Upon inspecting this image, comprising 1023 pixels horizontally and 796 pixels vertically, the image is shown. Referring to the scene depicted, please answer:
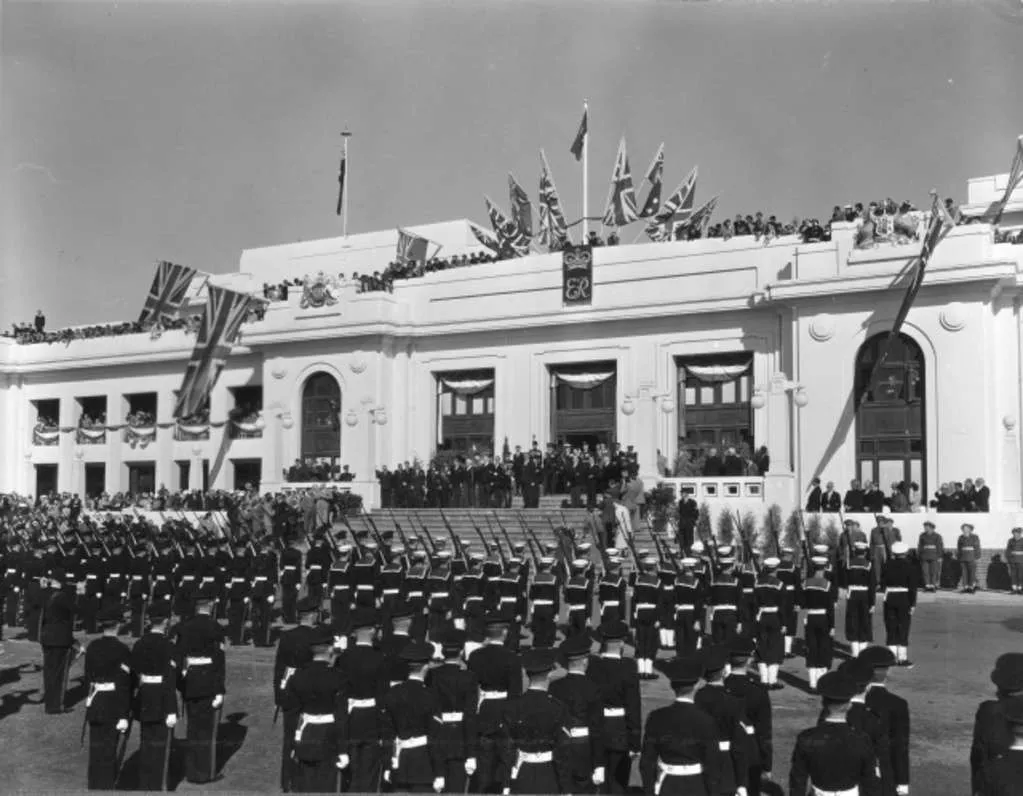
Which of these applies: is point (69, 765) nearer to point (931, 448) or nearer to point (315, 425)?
point (931, 448)

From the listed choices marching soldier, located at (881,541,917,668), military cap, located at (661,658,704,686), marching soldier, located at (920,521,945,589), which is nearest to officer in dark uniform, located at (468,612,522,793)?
military cap, located at (661,658,704,686)

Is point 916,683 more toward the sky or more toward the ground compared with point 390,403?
more toward the ground

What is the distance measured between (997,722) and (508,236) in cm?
2721

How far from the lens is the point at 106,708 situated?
29.7 ft

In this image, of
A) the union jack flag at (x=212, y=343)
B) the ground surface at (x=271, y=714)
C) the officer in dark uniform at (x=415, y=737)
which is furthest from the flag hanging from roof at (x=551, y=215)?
the officer in dark uniform at (x=415, y=737)

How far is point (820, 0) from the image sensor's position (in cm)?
960

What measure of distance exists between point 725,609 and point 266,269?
32.6 meters

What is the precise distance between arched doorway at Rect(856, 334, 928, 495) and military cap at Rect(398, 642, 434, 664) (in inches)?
751

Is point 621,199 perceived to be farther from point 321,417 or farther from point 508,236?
point 321,417

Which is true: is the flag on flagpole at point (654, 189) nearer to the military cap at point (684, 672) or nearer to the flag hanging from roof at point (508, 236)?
the flag hanging from roof at point (508, 236)

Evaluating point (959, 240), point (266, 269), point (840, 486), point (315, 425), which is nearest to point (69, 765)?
point (840, 486)

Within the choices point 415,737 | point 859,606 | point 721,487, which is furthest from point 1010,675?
point 721,487

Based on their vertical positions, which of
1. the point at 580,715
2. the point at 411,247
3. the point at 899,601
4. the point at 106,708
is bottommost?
the point at 106,708

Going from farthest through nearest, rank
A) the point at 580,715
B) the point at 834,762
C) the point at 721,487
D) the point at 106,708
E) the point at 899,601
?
the point at 721,487, the point at 899,601, the point at 106,708, the point at 580,715, the point at 834,762
